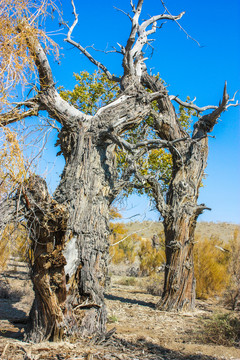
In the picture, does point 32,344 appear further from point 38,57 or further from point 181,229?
point 181,229

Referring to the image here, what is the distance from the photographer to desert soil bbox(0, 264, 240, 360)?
12.9 ft

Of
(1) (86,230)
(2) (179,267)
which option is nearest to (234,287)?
(2) (179,267)

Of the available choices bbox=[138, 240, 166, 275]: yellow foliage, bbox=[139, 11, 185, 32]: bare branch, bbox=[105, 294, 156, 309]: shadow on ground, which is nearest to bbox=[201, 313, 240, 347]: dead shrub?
bbox=[105, 294, 156, 309]: shadow on ground

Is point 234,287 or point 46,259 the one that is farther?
point 234,287

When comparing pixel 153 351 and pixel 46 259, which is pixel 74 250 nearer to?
pixel 46 259

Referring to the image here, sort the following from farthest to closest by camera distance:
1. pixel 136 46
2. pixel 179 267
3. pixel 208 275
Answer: pixel 208 275
pixel 179 267
pixel 136 46

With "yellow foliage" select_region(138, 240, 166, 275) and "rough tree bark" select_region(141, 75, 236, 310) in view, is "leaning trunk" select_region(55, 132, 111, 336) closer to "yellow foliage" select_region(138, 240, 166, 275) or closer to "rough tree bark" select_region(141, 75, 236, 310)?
"rough tree bark" select_region(141, 75, 236, 310)

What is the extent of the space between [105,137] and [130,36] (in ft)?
8.44

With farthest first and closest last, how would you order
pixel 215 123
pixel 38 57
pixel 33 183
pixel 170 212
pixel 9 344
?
pixel 215 123 → pixel 170 212 → pixel 38 57 → pixel 9 344 → pixel 33 183

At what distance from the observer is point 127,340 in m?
4.97

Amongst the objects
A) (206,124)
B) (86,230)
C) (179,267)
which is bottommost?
(179,267)

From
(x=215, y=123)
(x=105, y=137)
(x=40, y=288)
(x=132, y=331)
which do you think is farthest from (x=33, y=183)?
(x=215, y=123)

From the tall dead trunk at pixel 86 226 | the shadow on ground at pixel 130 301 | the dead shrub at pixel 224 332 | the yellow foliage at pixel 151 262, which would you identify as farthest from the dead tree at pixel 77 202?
the yellow foliage at pixel 151 262

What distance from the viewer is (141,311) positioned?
26.0ft
